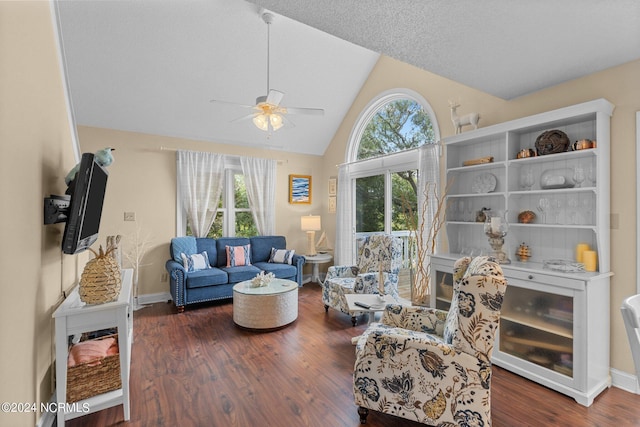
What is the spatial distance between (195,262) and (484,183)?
3.95 metres

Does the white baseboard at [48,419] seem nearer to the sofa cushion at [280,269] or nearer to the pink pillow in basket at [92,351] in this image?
the pink pillow in basket at [92,351]

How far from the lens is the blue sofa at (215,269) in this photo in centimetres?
412

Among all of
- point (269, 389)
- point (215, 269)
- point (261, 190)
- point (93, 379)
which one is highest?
point (261, 190)

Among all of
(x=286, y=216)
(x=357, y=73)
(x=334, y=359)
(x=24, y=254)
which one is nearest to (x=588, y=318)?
(x=334, y=359)

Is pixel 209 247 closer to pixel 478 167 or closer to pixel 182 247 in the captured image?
pixel 182 247

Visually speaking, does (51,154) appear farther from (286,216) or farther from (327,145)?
(327,145)

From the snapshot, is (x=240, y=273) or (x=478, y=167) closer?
(x=478, y=167)

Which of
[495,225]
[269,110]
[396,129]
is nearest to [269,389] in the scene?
[495,225]

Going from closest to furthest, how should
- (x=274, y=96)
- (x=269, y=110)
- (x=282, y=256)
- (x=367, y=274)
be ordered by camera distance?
(x=274, y=96)
(x=269, y=110)
(x=367, y=274)
(x=282, y=256)

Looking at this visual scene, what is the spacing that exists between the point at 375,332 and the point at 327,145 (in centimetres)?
465

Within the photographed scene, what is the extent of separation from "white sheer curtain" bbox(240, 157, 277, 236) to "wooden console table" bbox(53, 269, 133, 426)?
3.51m

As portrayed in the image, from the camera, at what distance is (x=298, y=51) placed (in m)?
4.13

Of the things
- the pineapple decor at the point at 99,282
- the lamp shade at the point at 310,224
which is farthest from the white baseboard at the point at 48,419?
the lamp shade at the point at 310,224

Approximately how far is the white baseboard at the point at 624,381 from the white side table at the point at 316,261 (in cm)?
372
